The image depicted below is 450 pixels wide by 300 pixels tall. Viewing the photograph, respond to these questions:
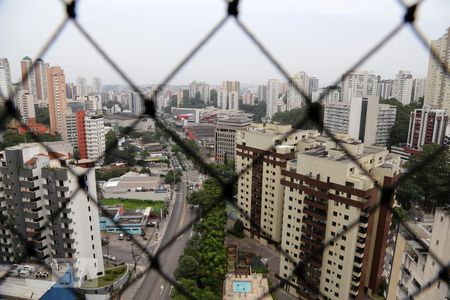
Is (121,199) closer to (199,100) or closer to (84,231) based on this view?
(84,231)

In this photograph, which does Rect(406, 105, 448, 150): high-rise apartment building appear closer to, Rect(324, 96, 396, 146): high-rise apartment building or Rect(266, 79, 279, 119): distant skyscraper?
Rect(324, 96, 396, 146): high-rise apartment building

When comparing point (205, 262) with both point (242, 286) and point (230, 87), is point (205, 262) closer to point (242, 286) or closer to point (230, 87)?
point (242, 286)

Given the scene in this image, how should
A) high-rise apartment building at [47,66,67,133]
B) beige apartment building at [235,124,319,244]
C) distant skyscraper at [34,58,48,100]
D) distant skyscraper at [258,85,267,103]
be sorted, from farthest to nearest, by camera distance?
distant skyscraper at [258,85,267,103], high-rise apartment building at [47,66,67,133], distant skyscraper at [34,58,48,100], beige apartment building at [235,124,319,244]

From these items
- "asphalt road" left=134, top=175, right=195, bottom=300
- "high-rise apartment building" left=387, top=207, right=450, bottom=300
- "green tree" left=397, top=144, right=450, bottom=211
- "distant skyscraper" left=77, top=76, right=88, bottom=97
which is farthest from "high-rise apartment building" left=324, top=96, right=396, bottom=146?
"distant skyscraper" left=77, top=76, right=88, bottom=97

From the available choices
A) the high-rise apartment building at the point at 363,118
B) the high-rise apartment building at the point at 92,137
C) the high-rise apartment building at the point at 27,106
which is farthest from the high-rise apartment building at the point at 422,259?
the high-rise apartment building at the point at 27,106

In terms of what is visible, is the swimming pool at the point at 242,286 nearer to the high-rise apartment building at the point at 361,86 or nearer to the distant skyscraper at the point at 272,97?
the high-rise apartment building at the point at 361,86
